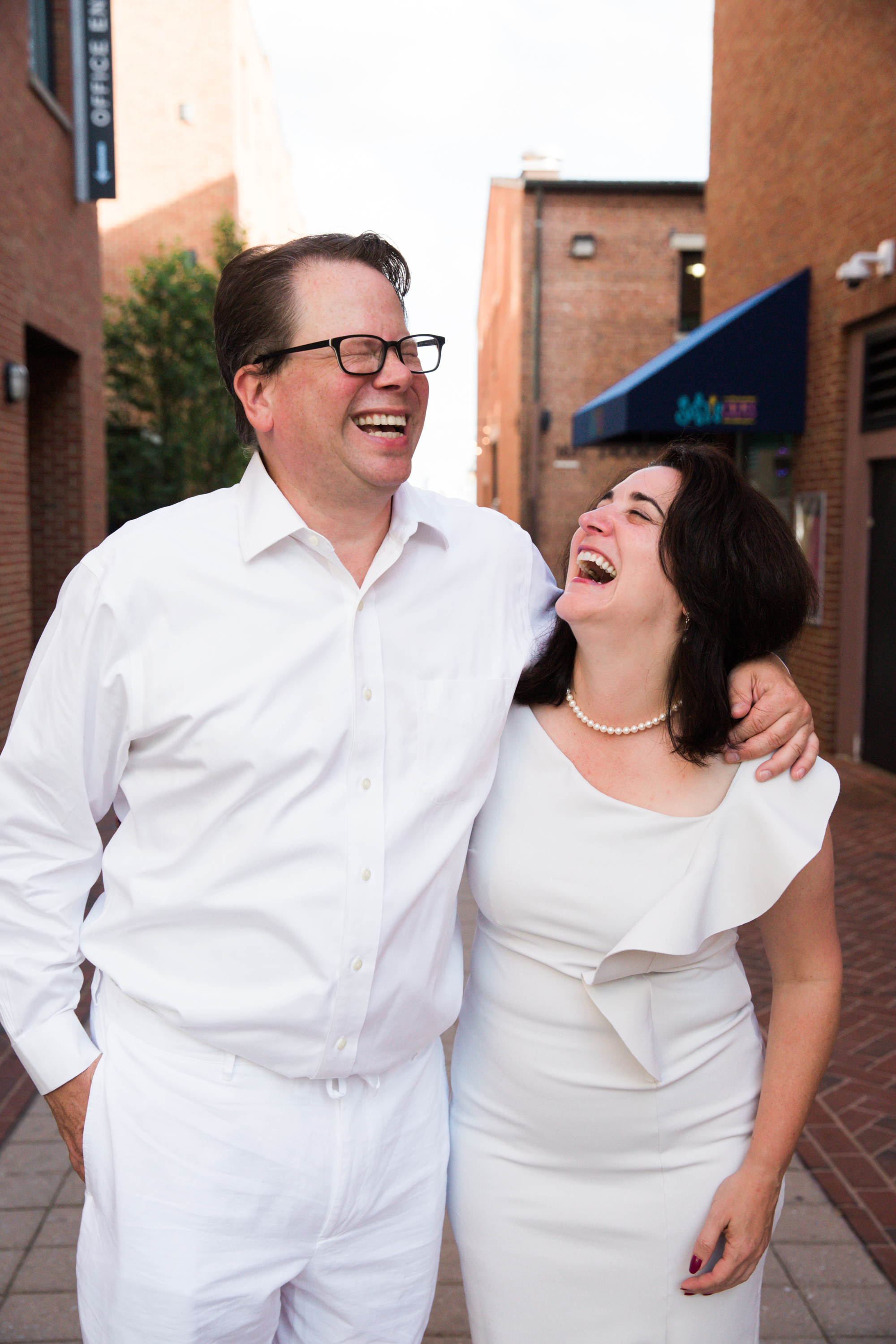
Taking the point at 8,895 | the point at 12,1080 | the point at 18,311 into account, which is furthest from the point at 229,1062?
the point at 18,311

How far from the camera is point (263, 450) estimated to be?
198cm

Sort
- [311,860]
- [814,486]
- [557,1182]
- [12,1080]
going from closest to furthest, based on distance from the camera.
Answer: [311,860], [557,1182], [12,1080], [814,486]

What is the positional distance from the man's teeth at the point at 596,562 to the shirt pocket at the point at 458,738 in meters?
0.26

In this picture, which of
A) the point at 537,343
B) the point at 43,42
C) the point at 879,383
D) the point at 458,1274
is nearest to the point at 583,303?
the point at 537,343

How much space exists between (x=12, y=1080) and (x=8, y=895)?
2497 millimetres

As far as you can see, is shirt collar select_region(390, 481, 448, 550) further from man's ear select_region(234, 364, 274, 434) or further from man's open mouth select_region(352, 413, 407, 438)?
man's ear select_region(234, 364, 274, 434)

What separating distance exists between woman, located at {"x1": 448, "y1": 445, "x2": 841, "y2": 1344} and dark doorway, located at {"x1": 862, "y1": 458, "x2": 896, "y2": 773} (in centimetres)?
689

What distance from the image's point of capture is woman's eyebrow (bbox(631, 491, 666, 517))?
1.98 meters

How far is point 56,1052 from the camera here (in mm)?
1864

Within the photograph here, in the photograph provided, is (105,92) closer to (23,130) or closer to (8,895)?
(23,130)

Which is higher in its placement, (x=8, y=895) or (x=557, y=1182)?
(x=8, y=895)

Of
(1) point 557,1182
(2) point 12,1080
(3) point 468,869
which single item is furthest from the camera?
(2) point 12,1080

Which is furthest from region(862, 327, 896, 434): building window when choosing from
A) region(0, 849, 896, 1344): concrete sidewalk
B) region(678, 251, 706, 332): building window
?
region(678, 251, 706, 332): building window

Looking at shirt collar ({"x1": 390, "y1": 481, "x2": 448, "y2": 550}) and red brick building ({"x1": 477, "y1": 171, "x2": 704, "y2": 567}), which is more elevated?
red brick building ({"x1": 477, "y1": 171, "x2": 704, "y2": 567})
